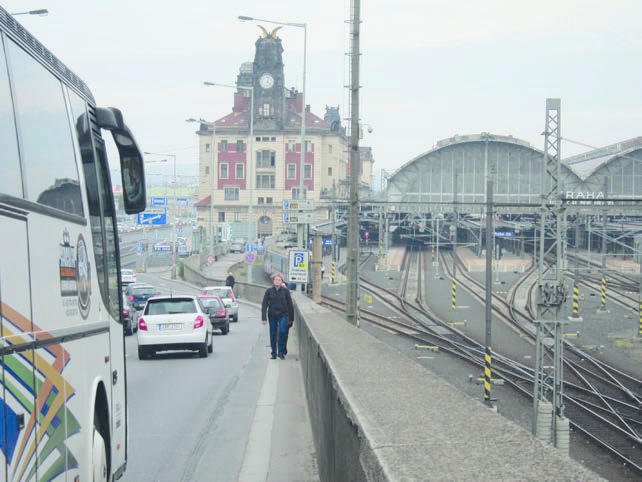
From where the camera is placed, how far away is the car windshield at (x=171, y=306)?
24264mm

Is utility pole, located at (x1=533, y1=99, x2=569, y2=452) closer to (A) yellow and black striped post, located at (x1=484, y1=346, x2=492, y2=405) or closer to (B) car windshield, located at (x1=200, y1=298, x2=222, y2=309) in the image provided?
(A) yellow and black striped post, located at (x1=484, y1=346, x2=492, y2=405)

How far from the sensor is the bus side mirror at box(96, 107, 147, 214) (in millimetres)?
7949

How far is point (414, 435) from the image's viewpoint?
5.11 metres

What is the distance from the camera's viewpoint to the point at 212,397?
16375mm

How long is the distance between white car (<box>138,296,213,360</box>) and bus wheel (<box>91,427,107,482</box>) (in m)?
16.4

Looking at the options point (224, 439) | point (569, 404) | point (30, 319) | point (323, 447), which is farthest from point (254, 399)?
point (569, 404)

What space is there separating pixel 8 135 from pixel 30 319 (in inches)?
33.5

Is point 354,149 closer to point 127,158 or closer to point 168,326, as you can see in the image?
point 168,326

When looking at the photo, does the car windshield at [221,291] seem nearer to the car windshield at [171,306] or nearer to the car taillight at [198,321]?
the car windshield at [171,306]

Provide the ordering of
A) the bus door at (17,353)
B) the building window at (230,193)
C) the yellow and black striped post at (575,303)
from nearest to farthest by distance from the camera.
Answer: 1. the bus door at (17,353)
2. the yellow and black striped post at (575,303)
3. the building window at (230,193)

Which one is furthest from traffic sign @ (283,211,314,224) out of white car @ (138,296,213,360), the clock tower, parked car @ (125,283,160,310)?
the clock tower

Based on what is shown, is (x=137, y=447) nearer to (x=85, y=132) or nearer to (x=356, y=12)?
(x=85, y=132)

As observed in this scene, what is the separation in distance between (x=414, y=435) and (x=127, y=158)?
3897 mm

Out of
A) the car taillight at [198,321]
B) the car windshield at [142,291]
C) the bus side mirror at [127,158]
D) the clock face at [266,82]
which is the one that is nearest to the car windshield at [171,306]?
the car taillight at [198,321]
